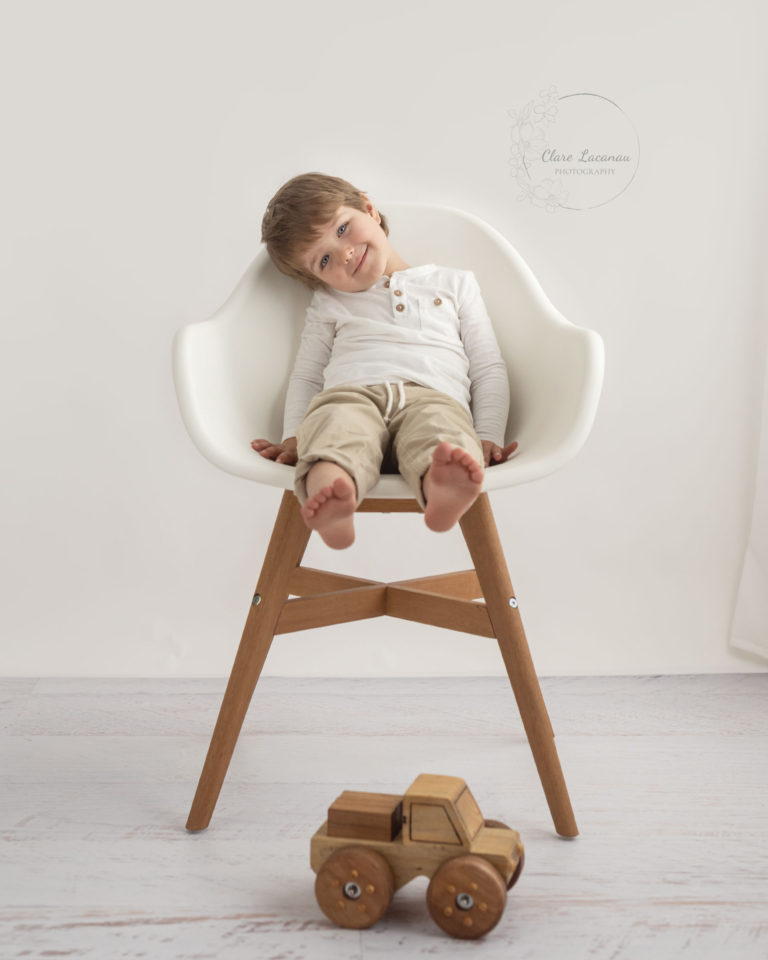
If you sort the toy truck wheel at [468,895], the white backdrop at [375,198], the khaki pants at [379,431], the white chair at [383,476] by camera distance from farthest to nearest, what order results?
1. the white backdrop at [375,198]
2. the white chair at [383,476]
3. the khaki pants at [379,431]
4. the toy truck wheel at [468,895]

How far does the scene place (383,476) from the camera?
1.29 metres

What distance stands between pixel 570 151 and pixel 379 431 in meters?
0.81

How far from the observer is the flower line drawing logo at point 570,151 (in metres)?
1.85

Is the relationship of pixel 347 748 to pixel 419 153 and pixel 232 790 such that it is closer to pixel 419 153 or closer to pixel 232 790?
pixel 232 790

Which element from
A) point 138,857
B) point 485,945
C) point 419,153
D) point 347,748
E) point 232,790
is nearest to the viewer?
point 485,945

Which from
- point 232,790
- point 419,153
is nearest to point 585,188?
point 419,153

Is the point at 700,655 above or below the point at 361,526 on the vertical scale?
below

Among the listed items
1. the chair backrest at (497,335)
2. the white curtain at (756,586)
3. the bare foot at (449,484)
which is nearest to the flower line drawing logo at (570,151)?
the chair backrest at (497,335)

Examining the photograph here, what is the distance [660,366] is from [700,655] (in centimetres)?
52

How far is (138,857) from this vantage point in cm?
125

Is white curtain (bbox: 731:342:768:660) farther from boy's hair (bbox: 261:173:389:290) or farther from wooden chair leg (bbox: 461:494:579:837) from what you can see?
boy's hair (bbox: 261:173:389:290)

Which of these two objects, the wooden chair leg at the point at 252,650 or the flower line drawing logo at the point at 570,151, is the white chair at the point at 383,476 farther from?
the flower line drawing logo at the point at 570,151

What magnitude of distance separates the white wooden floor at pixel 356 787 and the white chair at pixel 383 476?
0.32ft

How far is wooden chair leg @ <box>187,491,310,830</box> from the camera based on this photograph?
1315 millimetres
